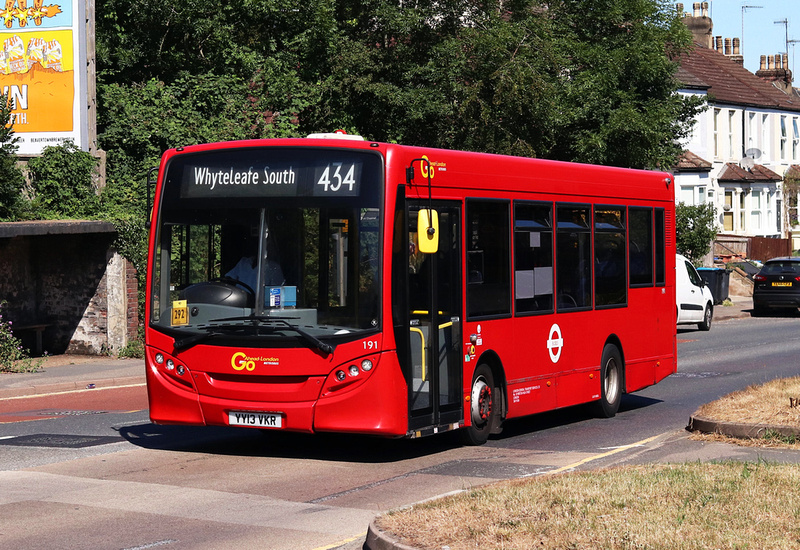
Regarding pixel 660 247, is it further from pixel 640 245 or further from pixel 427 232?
pixel 427 232

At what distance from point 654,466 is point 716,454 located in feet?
4.46

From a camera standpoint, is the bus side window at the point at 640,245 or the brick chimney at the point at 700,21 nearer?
the bus side window at the point at 640,245

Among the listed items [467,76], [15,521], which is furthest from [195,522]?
[467,76]

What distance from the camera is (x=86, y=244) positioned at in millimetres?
24047

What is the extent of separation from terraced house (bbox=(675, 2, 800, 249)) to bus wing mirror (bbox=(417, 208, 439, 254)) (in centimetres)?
4521

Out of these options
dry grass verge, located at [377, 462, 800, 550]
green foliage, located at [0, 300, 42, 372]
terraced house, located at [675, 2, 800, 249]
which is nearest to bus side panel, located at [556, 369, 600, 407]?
dry grass verge, located at [377, 462, 800, 550]

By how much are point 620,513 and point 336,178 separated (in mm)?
Result: 4575

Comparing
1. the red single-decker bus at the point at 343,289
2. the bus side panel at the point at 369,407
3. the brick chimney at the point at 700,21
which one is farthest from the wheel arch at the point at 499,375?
the brick chimney at the point at 700,21

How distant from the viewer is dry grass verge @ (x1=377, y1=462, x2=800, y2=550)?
7.20 m

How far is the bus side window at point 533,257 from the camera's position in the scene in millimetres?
13016

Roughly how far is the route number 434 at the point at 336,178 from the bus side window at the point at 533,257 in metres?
2.58

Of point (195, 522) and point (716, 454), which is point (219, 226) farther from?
point (716, 454)

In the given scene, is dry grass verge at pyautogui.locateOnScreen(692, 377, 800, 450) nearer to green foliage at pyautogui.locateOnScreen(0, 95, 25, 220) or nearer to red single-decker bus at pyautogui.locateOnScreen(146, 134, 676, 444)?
red single-decker bus at pyautogui.locateOnScreen(146, 134, 676, 444)

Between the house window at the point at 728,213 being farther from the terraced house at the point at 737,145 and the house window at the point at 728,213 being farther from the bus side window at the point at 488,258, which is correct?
the bus side window at the point at 488,258
